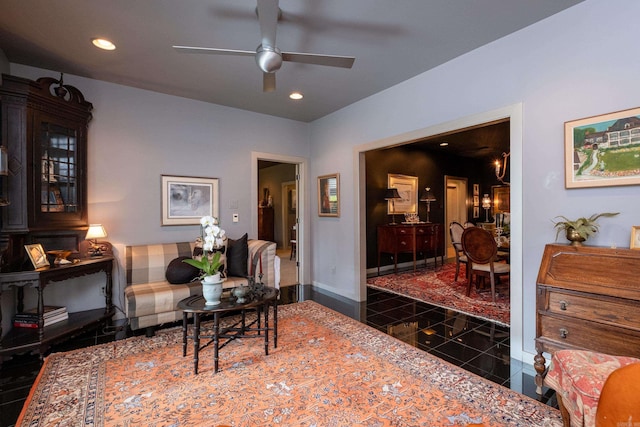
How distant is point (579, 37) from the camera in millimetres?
2195

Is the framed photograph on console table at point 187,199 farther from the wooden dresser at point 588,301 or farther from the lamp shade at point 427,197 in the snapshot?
the lamp shade at point 427,197

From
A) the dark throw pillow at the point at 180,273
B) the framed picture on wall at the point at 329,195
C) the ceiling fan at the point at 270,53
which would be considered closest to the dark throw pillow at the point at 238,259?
the dark throw pillow at the point at 180,273

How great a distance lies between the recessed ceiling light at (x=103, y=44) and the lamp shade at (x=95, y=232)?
70.2 inches

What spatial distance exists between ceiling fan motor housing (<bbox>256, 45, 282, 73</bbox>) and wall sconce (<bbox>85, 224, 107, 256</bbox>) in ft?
8.28

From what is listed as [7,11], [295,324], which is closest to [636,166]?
[295,324]

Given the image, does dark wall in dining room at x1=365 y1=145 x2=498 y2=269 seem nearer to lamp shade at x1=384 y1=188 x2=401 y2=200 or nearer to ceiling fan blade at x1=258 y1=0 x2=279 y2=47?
lamp shade at x1=384 y1=188 x2=401 y2=200

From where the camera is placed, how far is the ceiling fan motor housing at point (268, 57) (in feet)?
7.09

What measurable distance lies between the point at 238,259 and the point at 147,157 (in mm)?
1740

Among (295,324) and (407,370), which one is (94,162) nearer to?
(295,324)

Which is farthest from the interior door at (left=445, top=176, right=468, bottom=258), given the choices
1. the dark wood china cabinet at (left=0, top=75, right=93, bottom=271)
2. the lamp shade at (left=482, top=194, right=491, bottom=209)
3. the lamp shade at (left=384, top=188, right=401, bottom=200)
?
the dark wood china cabinet at (left=0, top=75, right=93, bottom=271)

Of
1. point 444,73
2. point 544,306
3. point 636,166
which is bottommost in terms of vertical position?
point 544,306

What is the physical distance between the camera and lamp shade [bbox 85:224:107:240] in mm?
3172

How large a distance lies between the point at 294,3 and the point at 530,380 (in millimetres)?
3267

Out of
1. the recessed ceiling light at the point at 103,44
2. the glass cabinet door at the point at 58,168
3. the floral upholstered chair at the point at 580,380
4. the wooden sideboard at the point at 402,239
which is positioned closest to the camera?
→ the floral upholstered chair at the point at 580,380
